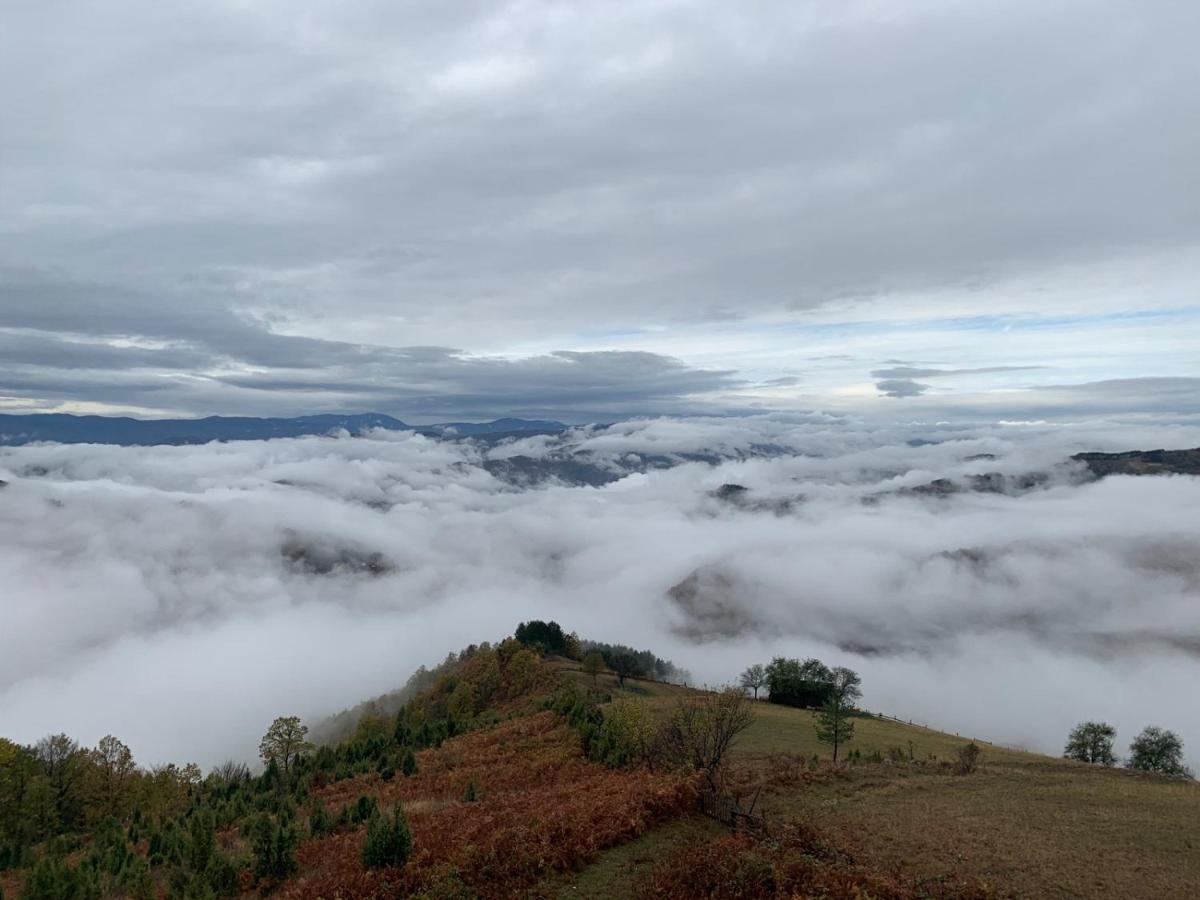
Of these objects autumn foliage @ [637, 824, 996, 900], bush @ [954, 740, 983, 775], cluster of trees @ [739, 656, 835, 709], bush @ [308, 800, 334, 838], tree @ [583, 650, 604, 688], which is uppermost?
autumn foliage @ [637, 824, 996, 900]

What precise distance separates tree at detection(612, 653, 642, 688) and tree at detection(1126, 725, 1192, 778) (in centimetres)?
7507

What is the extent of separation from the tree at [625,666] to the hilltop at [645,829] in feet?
229

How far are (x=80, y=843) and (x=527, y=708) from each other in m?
45.2

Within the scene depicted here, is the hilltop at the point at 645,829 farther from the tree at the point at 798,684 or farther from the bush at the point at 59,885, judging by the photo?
the tree at the point at 798,684

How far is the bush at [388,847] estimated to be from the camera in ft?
78.7

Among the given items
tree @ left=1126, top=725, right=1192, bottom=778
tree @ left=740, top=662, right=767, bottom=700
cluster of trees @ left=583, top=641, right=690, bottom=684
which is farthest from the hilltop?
cluster of trees @ left=583, top=641, right=690, bottom=684

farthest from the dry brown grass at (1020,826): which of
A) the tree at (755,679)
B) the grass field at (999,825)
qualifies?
the tree at (755,679)

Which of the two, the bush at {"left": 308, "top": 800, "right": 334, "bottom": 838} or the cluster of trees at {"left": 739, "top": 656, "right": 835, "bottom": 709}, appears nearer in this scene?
the bush at {"left": 308, "top": 800, "right": 334, "bottom": 838}

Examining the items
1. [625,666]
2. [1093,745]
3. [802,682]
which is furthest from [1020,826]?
[625,666]

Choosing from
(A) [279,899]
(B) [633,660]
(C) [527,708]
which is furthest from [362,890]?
(B) [633,660]

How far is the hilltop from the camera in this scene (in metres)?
22.9

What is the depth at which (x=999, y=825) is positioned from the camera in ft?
98.0

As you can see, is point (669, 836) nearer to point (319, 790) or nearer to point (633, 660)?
point (319, 790)

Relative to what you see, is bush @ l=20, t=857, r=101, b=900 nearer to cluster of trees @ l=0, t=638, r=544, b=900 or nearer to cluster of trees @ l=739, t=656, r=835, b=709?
cluster of trees @ l=0, t=638, r=544, b=900
